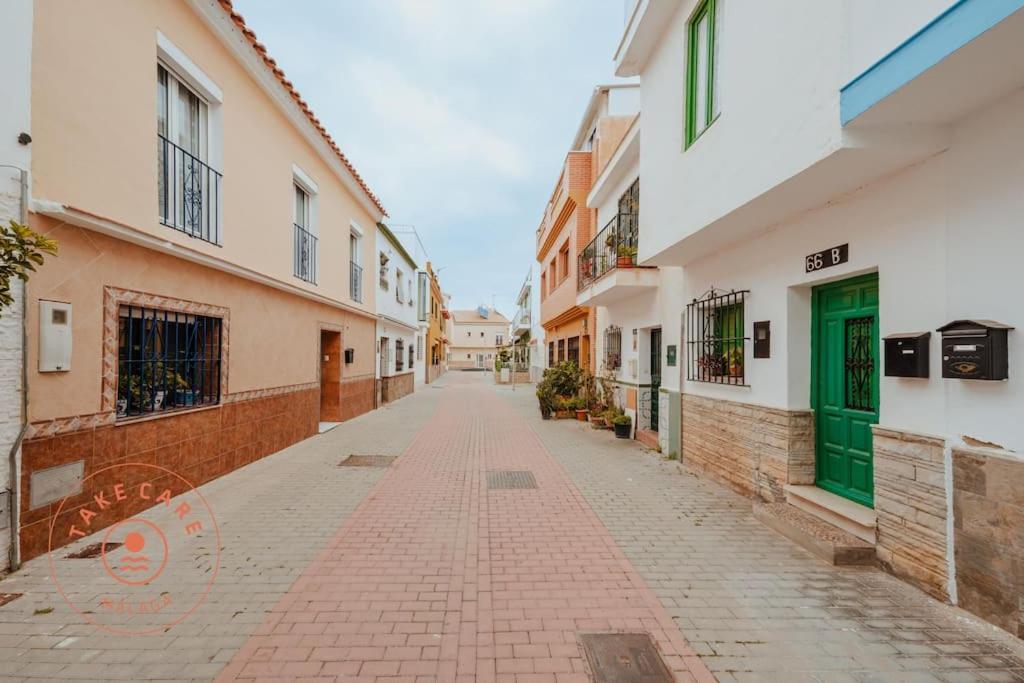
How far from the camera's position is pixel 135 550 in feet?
13.3

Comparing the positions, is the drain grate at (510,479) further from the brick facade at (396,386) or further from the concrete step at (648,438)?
the brick facade at (396,386)

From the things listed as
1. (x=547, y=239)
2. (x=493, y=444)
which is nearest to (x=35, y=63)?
(x=493, y=444)

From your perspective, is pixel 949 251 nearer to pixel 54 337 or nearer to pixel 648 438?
pixel 648 438

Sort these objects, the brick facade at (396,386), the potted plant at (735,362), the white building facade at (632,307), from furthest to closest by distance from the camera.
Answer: the brick facade at (396,386) → the white building facade at (632,307) → the potted plant at (735,362)

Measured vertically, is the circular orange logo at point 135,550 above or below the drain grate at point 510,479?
above

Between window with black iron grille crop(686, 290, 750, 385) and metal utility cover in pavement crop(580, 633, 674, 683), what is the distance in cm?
390

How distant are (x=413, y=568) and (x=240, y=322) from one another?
4.96 m

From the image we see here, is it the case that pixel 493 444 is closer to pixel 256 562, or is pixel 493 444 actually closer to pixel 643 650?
pixel 256 562


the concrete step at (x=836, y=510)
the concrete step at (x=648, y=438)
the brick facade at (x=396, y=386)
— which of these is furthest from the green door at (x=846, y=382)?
the brick facade at (x=396, y=386)

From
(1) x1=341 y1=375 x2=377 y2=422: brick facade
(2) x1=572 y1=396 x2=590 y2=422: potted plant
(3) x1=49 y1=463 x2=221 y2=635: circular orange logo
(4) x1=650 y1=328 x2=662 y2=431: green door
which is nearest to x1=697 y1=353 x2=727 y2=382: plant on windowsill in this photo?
(4) x1=650 y1=328 x2=662 y2=431: green door

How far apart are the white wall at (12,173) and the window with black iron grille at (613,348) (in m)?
9.74

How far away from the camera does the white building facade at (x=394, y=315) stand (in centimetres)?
1527

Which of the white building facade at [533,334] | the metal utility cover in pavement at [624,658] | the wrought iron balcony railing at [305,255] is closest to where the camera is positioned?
the metal utility cover in pavement at [624,658]

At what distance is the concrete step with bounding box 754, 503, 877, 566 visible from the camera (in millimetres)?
3740
